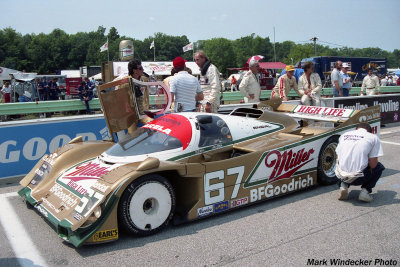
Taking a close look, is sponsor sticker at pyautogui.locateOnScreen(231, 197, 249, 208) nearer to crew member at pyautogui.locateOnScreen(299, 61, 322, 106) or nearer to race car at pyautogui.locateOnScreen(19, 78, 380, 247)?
race car at pyautogui.locateOnScreen(19, 78, 380, 247)

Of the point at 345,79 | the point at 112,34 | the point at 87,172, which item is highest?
the point at 112,34

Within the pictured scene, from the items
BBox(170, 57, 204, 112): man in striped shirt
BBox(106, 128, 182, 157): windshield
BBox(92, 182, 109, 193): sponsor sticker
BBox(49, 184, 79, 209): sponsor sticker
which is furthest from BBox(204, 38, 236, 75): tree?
BBox(92, 182, 109, 193): sponsor sticker

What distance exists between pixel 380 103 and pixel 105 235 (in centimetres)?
1056

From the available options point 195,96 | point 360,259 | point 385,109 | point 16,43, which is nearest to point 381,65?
point 385,109

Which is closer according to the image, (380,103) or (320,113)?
(320,113)

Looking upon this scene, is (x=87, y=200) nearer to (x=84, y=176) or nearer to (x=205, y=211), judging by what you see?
(x=84, y=176)

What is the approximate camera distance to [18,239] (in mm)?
3992

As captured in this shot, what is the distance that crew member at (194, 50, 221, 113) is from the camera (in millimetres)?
6547

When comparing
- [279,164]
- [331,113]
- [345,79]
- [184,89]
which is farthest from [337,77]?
[279,164]

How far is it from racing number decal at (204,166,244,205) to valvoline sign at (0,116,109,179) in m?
3.86

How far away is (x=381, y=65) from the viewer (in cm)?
3098

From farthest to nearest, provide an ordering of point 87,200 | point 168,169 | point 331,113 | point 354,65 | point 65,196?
point 354,65
point 331,113
point 65,196
point 168,169
point 87,200

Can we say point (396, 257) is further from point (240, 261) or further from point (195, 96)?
point (195, 96)

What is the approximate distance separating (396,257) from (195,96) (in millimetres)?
3756
